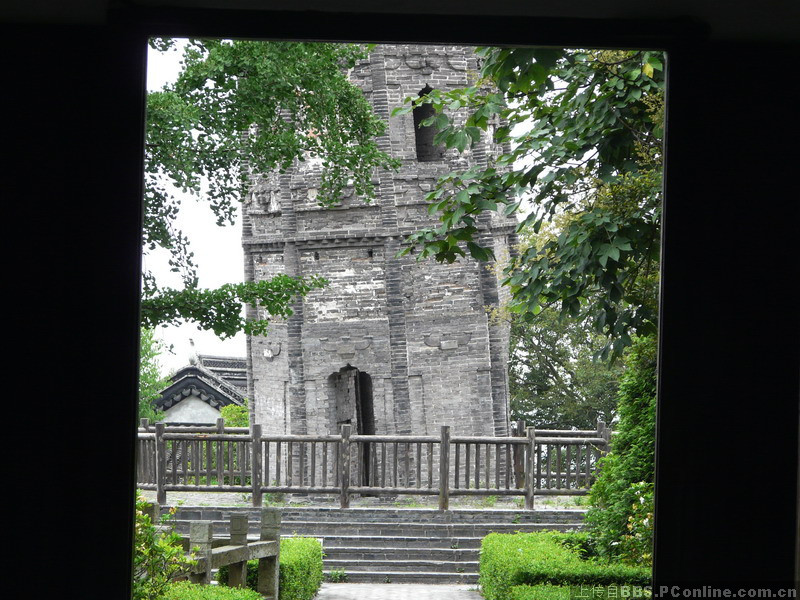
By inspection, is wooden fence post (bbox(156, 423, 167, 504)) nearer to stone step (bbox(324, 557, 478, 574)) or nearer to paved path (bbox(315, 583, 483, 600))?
stone step (bbox(324, 557, 478, 574))

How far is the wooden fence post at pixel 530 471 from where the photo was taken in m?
12.8

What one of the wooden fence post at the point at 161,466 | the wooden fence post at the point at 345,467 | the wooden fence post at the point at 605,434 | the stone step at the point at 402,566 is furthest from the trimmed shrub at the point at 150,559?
the wooden fence post at the point at 605,434

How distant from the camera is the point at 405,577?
35.9 feet

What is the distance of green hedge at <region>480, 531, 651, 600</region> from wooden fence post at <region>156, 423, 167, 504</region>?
5264mm

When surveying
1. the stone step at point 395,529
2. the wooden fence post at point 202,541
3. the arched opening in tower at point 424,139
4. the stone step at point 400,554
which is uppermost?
the arched opening in tower at point 424,139

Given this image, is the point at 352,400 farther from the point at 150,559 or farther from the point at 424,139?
the point at 150,559

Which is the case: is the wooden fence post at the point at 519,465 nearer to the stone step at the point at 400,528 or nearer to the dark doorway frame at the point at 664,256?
the stone step at the point at 400,528

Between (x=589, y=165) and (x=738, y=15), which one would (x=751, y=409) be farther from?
(x=589, y=165)

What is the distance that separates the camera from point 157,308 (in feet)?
27.0

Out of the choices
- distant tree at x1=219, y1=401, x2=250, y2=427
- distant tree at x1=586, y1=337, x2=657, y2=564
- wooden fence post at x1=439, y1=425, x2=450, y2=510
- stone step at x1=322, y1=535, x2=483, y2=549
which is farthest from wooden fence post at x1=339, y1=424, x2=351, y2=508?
distant tree at x1=219, y1=401, x2=250, y2=427

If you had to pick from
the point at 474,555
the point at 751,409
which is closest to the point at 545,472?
the point at 474,555

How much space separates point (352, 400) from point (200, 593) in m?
9.72

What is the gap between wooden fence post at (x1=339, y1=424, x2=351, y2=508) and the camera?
1277 cm

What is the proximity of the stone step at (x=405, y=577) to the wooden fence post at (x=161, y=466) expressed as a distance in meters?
3.33
